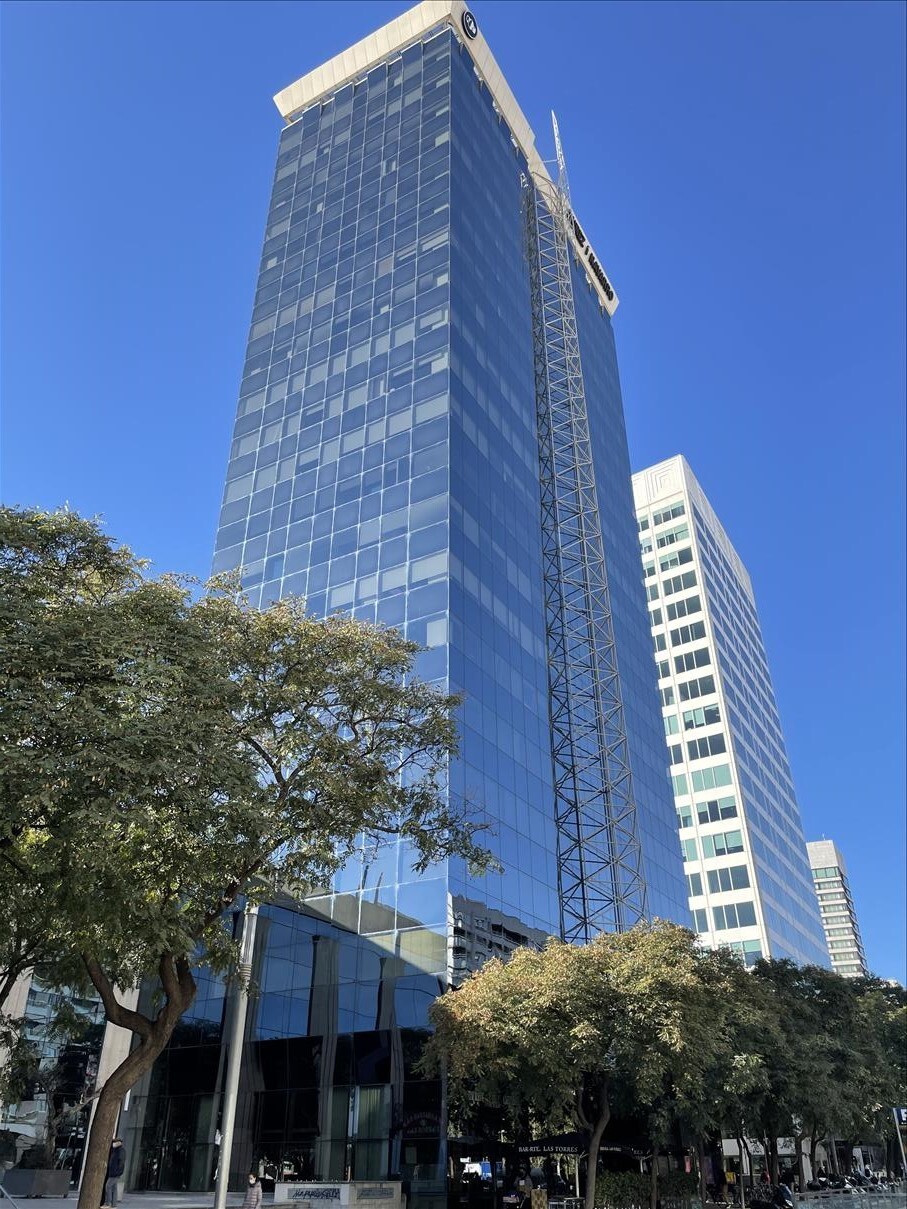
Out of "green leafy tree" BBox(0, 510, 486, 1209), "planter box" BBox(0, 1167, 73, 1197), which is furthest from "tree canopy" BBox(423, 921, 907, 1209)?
"planter box" BBox(0, 1167, 73, 1197)

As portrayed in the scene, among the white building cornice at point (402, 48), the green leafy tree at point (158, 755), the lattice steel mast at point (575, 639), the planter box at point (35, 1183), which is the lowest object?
the planter box at point (35, 1183)

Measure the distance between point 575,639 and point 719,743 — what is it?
36612mm

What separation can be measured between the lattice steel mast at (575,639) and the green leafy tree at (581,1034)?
55.7 feet

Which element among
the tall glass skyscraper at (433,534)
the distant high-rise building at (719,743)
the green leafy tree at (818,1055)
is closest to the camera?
the green leafy tree at (818,1055)

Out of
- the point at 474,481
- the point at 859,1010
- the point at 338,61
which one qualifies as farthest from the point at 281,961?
the point at 338,61

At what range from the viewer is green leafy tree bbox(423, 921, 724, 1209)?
27781mm

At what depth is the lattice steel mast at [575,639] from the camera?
2179 inches

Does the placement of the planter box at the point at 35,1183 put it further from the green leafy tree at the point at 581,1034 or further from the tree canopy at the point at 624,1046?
the tree canopy at the point at 624,1046

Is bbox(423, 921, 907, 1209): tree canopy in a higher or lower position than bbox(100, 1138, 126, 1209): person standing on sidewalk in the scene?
higher

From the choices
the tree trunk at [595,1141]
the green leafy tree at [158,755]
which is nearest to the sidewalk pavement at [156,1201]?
the green leafy tree at [158,755]

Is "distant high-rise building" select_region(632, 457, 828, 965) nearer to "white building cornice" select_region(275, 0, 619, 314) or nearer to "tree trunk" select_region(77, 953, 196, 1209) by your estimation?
"white building cornice" select_region(275, 0, 619, 314)

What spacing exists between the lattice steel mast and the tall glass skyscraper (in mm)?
242

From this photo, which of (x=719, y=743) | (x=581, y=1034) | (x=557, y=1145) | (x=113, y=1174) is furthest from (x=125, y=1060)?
(x=719, y=743)

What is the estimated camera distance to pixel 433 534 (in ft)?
149
